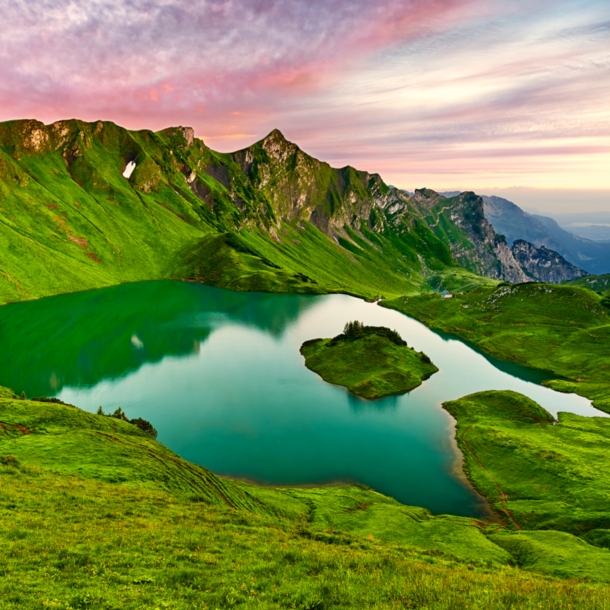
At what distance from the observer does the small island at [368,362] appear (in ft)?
372

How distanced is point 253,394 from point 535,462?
66309 millimetres

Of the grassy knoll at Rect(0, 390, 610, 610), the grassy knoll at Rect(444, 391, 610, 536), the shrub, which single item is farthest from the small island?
the grassy knoll at Rect(0, 390, 610, 610)

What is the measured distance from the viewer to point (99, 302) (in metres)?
190

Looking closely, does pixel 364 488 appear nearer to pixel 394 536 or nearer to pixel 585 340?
pixel 394 536

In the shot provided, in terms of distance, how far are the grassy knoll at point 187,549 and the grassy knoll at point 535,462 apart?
48.3 ft

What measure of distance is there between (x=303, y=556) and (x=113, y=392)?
88724 mm

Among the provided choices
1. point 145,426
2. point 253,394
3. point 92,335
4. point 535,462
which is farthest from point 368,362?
point 92,335

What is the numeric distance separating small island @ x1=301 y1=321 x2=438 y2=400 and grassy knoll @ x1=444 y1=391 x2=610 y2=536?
60.4ft

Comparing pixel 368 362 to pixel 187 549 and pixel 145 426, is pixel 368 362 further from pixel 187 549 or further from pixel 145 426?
pixel 187 549

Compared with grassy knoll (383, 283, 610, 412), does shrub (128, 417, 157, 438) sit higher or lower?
lower

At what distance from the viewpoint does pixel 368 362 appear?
417ft

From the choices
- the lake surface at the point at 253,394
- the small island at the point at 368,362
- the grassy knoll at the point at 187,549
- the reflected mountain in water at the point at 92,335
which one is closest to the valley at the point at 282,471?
the grassy knoll at the point at 187,549

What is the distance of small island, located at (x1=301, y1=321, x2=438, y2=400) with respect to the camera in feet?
372

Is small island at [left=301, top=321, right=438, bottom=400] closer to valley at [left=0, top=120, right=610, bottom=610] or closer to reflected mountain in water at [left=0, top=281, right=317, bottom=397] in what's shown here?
valley at [left=0, top=120, right=610, bottom=610]
